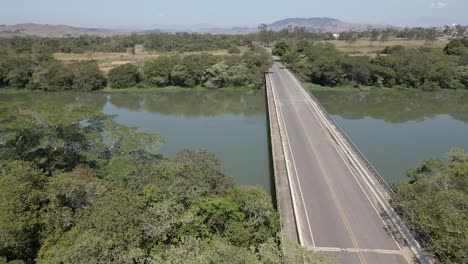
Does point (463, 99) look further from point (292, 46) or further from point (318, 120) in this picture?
point (292, 46)

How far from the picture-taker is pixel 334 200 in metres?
16.8

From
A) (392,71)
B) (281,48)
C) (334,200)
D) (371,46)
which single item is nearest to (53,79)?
(281,48)

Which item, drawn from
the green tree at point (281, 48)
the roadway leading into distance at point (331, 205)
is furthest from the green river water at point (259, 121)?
the green tree at point (281, 48)

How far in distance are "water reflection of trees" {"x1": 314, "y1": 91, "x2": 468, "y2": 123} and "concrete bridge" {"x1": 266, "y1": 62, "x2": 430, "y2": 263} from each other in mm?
14938

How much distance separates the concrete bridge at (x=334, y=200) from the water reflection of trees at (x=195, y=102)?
612 inches

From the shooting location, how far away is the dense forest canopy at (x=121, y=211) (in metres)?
10.3

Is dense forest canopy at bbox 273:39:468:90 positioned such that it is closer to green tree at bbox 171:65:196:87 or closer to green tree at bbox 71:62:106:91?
green tree at bbox 171:65:196:87

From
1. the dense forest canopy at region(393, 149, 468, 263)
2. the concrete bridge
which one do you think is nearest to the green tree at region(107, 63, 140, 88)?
the concrete bridge

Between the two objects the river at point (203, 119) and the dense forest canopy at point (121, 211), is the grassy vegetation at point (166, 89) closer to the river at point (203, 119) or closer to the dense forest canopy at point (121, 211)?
the river at point (203, 119)

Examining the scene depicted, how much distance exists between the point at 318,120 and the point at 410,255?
18399mm

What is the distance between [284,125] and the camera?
1126 inches

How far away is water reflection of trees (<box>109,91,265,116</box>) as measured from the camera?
4241 cm

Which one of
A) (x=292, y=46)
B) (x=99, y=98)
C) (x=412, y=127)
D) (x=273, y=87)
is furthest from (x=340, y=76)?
(x=99, y=98)

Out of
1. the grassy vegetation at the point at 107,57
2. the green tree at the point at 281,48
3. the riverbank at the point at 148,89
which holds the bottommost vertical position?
the riverbank at the point at 148,89
